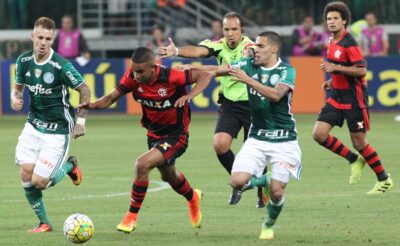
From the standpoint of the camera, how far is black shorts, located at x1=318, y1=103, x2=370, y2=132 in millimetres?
15188

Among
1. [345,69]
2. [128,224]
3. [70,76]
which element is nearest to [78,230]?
[128,224]

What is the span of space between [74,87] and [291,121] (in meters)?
2.14

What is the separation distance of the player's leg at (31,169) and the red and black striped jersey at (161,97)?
3.33 feet

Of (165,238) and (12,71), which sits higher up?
(165,238)

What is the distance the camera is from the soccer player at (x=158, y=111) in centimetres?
1177

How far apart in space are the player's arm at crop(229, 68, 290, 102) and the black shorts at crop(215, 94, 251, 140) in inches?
110

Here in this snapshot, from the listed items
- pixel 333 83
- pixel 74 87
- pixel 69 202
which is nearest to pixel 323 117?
pixel 333 83

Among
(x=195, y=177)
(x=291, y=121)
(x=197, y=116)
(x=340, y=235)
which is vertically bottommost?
(x=197, y=116)

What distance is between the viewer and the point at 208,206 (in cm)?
1376

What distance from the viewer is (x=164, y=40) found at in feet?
Result: 98.6

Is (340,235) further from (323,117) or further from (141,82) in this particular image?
(323,117)

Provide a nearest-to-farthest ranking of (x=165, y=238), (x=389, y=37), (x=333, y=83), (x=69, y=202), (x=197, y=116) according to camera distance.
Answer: (x=165, y=238)
(x=69, y=202)
(x=333, y=83)
(x=197, y=116)
(x=389, y=37)

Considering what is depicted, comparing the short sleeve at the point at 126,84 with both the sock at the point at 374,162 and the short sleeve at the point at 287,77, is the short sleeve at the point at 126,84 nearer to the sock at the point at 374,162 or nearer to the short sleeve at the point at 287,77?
the short sleeve at the point at 287,77

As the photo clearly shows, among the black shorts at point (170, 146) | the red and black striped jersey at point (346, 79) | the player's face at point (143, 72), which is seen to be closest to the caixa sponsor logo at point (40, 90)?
the player's face at point (143, 72)
